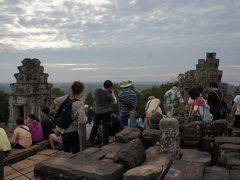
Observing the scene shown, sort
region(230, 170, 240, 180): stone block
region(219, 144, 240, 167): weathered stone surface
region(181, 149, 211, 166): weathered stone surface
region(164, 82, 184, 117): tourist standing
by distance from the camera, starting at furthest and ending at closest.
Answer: region(164, 82, 184, 117): tourist standing
region(181, 149, 211, 166): weathered stone surface
region(219, 144, 240, 167): weathered stone surface
region(230, 170, 240, 180): stone block

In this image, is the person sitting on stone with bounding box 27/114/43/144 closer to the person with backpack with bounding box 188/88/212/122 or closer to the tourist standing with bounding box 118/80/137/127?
the tourist standing with bounding box 118/80/137/127

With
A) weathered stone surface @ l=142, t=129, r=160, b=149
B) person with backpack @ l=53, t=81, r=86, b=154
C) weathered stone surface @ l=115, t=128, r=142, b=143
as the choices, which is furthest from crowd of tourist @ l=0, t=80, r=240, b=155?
weathered stone surface @ l=115, t=128, r=142, b=143

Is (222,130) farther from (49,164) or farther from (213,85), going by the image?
Answer: (49,164)

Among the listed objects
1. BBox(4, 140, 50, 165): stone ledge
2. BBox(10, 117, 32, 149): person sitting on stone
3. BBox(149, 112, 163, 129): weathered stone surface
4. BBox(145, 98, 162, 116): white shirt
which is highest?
BBox(145, 98, 162, 116): white shirt

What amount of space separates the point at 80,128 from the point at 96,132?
3.86 feet

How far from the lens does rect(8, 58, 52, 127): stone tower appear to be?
14.7m

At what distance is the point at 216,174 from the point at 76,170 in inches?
74.4

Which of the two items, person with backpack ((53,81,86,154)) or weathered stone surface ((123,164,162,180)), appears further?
person with backpack ((53,81,86,154))

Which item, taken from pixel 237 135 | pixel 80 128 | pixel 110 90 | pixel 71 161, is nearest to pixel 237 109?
pixel 237 135

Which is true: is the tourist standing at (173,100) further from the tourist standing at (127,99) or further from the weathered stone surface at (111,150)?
the weathered stone surface at (111,150)

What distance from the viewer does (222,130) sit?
20.4 feet

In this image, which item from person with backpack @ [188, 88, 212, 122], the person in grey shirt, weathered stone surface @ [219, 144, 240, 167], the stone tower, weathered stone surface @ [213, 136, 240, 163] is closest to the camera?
weathered stone surface @ [219, 144, 240, 167]

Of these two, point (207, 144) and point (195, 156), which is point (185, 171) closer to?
point (195, 156)

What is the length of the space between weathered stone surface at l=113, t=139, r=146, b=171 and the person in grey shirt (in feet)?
7.03
